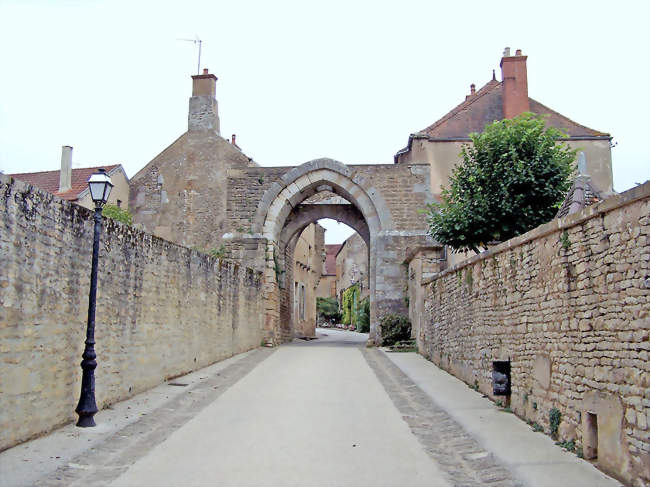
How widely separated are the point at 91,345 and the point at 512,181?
8.91 meters

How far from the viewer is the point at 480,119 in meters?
22.4

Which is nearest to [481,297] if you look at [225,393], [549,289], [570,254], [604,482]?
[549,289]

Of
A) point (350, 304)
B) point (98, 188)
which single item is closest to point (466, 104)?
point (98, 188)

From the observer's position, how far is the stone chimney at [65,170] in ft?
77.6

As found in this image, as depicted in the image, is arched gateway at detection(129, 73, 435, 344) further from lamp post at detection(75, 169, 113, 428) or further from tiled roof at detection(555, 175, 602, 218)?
lamp post at detection(75, 169, 113, 428)

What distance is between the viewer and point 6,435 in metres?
5.15

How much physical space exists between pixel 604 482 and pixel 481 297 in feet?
15.2

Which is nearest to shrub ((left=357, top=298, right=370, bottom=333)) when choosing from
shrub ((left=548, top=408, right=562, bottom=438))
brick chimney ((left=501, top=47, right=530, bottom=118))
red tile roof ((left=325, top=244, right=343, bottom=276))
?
brick chimney ((left=501, top=47, right=530, bottom=118))

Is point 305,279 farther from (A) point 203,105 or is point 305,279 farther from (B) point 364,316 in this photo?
(A) point 203,105

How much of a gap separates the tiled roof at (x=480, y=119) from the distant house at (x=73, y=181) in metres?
12.4

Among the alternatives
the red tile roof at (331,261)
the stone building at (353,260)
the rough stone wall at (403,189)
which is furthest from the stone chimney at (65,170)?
the red tile roof at (331,261)

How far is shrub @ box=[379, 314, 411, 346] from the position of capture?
58.6ft

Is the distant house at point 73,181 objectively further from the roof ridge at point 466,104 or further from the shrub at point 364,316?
the shrub at point 364,316

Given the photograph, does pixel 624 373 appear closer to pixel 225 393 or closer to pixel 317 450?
pixel 317 450
